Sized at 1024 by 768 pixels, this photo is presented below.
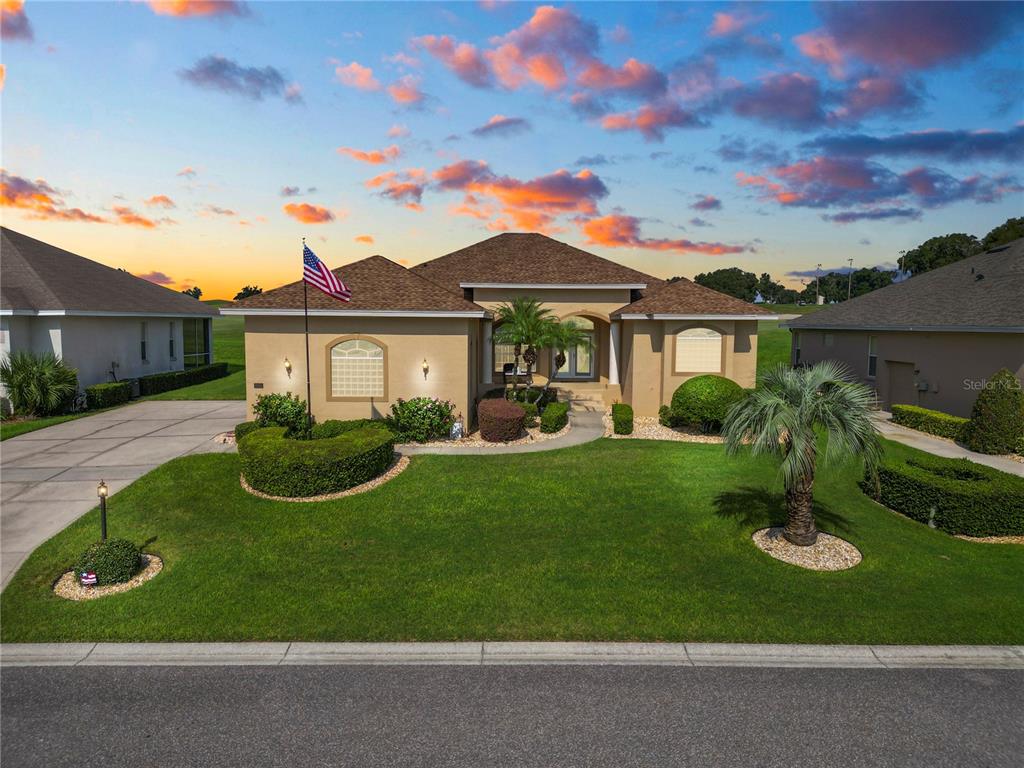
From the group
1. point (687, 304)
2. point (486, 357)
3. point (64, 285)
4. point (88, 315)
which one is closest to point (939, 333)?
point (687, 304)

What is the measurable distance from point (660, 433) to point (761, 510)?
727 centimetres

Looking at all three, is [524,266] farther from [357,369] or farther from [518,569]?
[518,569]

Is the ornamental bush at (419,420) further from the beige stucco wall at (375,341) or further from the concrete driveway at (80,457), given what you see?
the concrete driveway at (80,457)

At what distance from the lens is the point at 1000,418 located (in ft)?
58.0

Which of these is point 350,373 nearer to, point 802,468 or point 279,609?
point 279,609

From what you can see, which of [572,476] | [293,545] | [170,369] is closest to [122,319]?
[170,369]

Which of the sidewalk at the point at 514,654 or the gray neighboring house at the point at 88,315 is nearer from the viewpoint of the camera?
the sidewalk at the point at 514,654

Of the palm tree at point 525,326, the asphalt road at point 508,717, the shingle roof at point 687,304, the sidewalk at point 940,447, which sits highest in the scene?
the shingle roof at point 687,304

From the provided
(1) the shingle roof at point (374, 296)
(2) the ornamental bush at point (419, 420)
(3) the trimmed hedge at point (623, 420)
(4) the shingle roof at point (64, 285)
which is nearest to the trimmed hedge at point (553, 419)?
(3) the trimmed hedge at point (623, 420)

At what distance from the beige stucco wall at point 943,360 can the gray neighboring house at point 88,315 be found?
3550 centimetres

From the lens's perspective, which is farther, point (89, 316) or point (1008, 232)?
point (1008, 232)

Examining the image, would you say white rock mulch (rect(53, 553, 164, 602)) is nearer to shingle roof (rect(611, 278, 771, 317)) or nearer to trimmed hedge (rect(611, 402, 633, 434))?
trimmed hedge (rect(611, 402, 633, 434))

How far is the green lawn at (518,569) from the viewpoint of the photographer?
862cm

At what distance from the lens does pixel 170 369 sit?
33.6m
